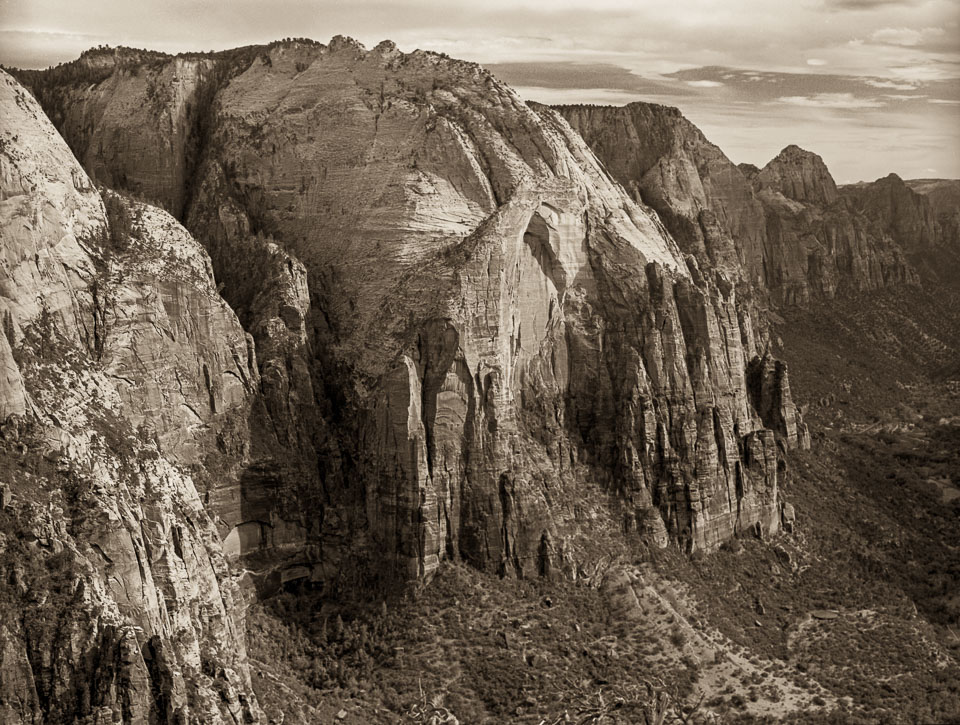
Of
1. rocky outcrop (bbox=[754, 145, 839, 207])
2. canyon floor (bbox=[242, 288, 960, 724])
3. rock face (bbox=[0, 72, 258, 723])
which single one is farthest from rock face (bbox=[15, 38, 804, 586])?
rocky outcrop (bbox=[754, 145, 839, 207])

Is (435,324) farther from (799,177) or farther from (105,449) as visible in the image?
(799,177)

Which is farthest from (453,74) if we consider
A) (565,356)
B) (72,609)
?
(72,609)

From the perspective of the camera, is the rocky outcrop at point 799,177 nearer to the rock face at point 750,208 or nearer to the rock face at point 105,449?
the rock face at point 750,208

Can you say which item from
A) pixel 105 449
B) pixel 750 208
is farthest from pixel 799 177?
pixel 105 449

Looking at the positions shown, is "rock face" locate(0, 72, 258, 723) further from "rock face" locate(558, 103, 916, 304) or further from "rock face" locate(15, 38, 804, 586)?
"rock face" locate(558, 103, 916, 304)

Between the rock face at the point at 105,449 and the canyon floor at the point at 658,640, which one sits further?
the canyon floor at the point at 658,640

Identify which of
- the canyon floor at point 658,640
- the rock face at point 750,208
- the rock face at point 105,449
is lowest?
the canyon floor at point 658,640

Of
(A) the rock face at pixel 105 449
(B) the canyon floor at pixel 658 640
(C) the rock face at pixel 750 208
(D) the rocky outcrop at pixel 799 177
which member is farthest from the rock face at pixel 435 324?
(D) the rocky outcrop at pixel 799 177
